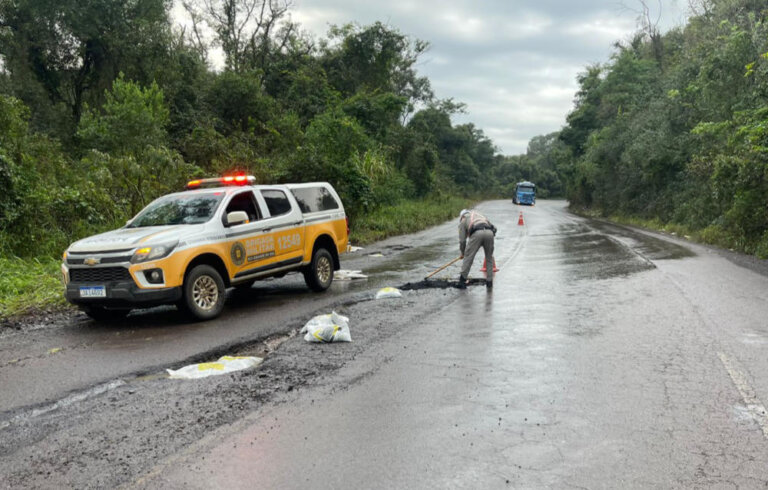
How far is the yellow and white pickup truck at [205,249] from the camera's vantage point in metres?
7.79

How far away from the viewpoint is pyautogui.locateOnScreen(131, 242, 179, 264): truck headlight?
7745 mm

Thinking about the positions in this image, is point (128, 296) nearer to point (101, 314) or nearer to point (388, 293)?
point (101, 314)

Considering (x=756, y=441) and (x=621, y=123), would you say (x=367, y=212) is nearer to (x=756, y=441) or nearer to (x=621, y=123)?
(x=756, y=441)

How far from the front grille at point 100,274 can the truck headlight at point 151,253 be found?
218mm

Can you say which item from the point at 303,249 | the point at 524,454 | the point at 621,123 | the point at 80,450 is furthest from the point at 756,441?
the point at 621,123

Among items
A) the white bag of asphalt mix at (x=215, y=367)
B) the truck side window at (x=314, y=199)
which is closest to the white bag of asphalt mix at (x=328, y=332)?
the white bag of asphalt mix at (x=215, y=367)

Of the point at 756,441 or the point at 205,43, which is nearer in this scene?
the point at 756,441

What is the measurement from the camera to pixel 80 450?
13.1ft

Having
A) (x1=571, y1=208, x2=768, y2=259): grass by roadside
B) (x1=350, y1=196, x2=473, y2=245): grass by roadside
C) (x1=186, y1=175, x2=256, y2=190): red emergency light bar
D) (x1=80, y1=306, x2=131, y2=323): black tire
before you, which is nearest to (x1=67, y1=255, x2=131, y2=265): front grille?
(x1=80, y1=306, x2=131, y2=323): black tire

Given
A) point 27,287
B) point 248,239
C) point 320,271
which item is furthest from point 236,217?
point 27,287

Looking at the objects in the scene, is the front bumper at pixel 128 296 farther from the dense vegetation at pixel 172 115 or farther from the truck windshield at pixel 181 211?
the dense vegetation at pixel 172 115

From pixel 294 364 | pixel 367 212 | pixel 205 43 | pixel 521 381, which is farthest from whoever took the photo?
pixel 205 43

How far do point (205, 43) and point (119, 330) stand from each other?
4581cm

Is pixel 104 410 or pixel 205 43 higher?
pixel 205 43
